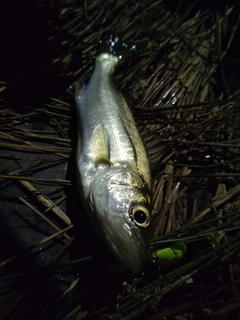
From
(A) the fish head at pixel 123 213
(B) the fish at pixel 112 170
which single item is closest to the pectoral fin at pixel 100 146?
(B) the fish at pixel 112 170

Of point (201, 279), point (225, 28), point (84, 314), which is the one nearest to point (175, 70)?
point (225, 28)

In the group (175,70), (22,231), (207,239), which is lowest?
(207,239)

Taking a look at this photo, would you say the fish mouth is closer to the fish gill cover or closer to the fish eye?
the fish eye

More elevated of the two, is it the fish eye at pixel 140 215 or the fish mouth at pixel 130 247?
the fish eye at pixel 140 215

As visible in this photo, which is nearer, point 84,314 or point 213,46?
point 84,314

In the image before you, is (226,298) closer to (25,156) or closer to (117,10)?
(25,156)

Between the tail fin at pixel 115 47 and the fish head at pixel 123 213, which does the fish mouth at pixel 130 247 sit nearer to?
the fish head at pixel 123 213

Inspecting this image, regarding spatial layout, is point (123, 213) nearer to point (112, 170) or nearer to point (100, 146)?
point (112, 170)
